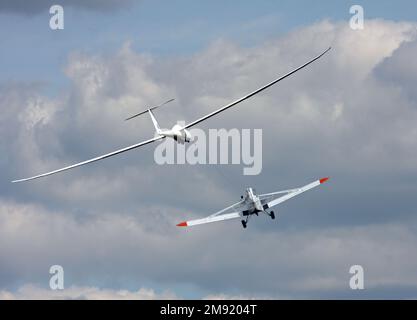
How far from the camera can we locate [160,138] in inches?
7210

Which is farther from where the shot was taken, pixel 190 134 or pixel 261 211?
pixel 261 211
